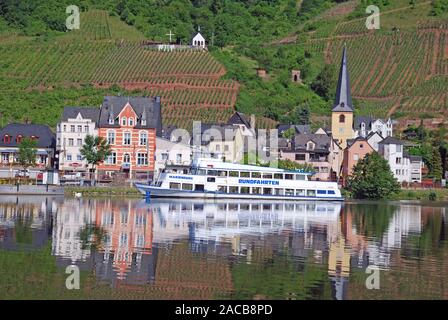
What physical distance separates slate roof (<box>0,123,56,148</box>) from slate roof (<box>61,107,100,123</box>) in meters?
2.69

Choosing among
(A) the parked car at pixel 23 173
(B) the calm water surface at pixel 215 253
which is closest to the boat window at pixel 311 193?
(B) the calm water surface at pixel 215 253

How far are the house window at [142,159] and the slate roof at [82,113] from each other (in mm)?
4254

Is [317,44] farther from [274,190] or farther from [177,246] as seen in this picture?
[177,246]

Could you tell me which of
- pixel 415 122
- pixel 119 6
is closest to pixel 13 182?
pixel 415 122

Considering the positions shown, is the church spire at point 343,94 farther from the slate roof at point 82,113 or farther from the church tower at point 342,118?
the slate roof at point 82,113

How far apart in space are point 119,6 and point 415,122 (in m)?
48.7

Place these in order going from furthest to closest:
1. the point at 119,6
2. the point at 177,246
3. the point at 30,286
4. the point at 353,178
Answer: the point at 119,6 → the point at 353,178 → the point at 177,246 → the point at 30,286

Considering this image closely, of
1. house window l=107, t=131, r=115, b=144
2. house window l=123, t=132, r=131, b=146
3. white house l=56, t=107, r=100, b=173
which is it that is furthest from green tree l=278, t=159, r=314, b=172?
white house l=56, t=107, r=100, b=173

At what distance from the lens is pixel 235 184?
257ft

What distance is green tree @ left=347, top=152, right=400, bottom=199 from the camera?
8556cm

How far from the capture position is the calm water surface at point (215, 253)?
1246 inches

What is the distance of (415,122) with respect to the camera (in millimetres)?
119625

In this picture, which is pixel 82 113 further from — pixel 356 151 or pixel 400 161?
pixel 400 161

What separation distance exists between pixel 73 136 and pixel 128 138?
4172 millimetres
